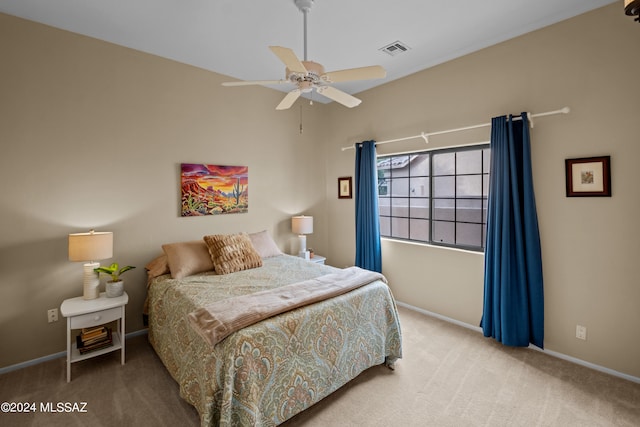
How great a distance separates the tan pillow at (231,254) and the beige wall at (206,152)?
1.87 feet

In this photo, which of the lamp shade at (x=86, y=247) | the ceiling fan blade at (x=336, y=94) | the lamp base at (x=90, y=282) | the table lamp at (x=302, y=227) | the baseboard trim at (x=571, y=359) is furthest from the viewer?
the table lamp at (x=302, y=227)

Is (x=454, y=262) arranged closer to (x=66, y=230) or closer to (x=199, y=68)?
(x=199, y=68)

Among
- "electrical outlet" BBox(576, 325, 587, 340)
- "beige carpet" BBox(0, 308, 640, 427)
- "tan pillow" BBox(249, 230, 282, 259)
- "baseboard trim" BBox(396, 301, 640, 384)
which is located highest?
"tan pillow" BBox(249, 230, 282, 259)

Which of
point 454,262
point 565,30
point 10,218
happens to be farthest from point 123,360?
point 565,30

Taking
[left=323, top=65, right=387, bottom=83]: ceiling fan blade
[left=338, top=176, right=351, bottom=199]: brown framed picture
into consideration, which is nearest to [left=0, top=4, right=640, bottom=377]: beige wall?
[left=338, top=176, right=351, bottom=199]: brown framed picture

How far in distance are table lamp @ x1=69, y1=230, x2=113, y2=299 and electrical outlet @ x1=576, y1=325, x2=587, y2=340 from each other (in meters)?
4.05

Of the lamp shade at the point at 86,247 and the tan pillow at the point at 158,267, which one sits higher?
the lamp shade at the point at 86,247

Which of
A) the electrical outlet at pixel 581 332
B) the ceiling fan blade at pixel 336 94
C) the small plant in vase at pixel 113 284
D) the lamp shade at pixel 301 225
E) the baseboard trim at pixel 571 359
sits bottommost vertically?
the baseboard trim at pixel 571 359

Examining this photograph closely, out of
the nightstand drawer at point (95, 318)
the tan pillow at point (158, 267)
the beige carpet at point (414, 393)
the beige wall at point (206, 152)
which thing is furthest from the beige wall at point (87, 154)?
the beige carpet at point (414, 393)

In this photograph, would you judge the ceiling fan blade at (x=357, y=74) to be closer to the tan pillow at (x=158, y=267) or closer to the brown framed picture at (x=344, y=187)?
the tan pillow at (x=158, y=267)

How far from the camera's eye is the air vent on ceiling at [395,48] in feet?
9.69

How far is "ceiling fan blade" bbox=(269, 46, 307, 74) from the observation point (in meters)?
1.72

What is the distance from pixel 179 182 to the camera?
3.37 meters

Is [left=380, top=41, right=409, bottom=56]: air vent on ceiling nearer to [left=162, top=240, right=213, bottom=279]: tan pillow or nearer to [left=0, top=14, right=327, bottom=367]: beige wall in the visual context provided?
[left=0, top=14, right=327, bottom=367]: beige wall
